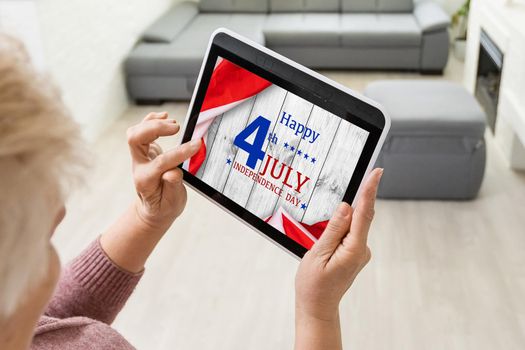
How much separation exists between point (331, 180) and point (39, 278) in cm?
49

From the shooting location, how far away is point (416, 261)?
101 inches

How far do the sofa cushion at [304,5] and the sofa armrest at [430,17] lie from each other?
64 centimetres

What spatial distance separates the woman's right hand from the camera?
0.89 meters

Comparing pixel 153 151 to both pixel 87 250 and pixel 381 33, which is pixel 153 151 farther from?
pixel 381 33

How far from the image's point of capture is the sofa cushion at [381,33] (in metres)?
4.52

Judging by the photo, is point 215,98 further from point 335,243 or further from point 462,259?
point 462,259

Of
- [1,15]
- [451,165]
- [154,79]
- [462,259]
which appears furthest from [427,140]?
[1,15]

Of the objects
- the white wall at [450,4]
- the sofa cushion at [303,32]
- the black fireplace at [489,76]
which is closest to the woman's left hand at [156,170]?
the black fireplace at [489,76]

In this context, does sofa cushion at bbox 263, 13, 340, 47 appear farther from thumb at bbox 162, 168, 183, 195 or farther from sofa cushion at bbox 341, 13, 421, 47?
thumb at bbox 162, 168, 183, 195

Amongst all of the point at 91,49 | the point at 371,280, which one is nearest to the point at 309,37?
the point at 91,49

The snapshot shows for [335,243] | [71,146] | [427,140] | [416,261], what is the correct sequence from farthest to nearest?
[427,140] → [416,261] → [335,243] → [71,146]

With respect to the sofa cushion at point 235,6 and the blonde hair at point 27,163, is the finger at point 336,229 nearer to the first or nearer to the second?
the blonde hair at point 27,163

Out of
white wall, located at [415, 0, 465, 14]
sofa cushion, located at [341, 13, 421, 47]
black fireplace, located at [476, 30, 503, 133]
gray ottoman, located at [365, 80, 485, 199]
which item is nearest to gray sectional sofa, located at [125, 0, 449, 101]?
sofa cushion, located at [341, 13, 421, 47]

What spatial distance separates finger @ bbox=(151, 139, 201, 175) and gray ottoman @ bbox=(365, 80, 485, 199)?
1969 mm
